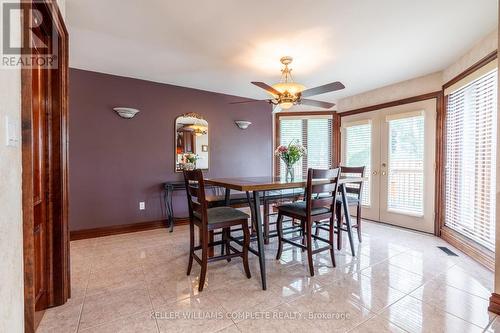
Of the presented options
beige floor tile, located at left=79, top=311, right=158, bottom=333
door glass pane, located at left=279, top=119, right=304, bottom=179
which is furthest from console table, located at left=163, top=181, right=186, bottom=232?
door glass pane, located at left=279, top=119, right=304, bottom=179

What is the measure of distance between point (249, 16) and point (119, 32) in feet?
4.28

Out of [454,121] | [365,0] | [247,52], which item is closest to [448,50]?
[454,121]

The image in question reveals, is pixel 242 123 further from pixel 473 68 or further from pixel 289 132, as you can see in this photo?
pixel 473 68

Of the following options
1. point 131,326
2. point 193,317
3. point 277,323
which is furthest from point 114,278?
point 277,323

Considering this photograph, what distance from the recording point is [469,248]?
2.79m

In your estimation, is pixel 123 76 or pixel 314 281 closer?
pixel 314 281

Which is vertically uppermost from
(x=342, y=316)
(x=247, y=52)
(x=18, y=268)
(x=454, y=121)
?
(x=247, y=52)

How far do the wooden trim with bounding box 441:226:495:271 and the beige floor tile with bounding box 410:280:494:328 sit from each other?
75cm

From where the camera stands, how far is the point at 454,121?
130 inches

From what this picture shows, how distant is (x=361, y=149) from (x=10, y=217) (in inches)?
186

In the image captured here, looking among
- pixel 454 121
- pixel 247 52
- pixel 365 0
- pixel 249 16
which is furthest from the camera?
pixel 454 121

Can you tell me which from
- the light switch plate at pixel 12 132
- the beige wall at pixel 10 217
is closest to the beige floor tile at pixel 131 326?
the beige wall at pixel 10 217

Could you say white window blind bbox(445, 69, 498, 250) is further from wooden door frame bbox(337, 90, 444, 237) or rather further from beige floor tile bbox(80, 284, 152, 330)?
beige floor tile bbox(80, 284, 152, 330)

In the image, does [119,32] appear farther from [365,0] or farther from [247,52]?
[365,0]
